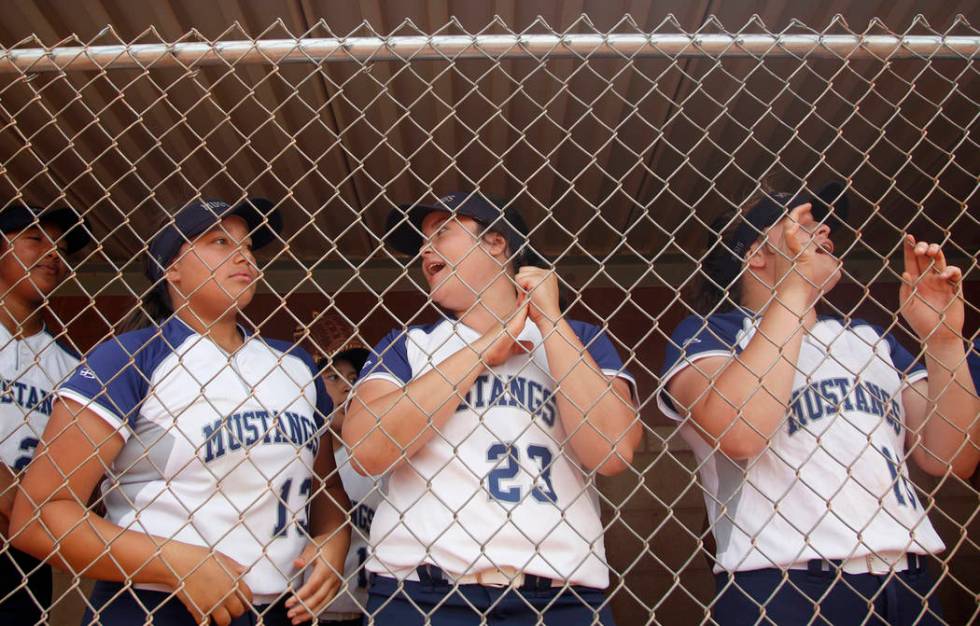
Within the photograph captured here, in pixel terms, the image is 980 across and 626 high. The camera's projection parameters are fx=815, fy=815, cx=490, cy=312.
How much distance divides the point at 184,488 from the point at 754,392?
4.61 ft

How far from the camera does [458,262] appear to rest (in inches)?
93.4

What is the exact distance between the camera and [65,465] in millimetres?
1926

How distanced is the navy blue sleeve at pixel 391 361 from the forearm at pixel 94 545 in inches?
25.2

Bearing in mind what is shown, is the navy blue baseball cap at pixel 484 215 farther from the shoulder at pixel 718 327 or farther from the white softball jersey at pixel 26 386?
the white softball jersey at pixel 26 386

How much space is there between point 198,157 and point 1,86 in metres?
0.80

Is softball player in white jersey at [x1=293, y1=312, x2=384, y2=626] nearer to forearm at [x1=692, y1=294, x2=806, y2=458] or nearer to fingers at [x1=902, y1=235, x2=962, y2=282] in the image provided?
forearm at [x1=692, y1=294, x2=806, y2=458]

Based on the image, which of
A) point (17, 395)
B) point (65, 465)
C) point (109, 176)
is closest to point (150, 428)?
point (65, 465)

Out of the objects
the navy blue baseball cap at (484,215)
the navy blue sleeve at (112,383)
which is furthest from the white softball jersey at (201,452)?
the navy blue baseball cap at (484,215)

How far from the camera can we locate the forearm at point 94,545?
72.7 inches

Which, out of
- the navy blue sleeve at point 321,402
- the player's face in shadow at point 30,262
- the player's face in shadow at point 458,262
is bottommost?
the navy blue sleeve at point 321,402

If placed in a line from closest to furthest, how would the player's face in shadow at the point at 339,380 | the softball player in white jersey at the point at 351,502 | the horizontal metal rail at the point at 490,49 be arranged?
the horizontal metal rail at the point at 490,49, the softball player in white jersey at the point at 351,502, the player's face in shadow at the point at 339,380

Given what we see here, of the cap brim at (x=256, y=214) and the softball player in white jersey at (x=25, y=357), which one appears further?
the cap brim at (x=256, y=214)

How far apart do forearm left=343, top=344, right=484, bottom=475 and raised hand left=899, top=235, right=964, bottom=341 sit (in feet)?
3.85

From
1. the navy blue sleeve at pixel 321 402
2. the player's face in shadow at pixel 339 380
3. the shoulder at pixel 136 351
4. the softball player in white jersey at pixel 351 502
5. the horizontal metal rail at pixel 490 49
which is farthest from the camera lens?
the player's face in shadow at pixel 339 380
